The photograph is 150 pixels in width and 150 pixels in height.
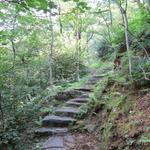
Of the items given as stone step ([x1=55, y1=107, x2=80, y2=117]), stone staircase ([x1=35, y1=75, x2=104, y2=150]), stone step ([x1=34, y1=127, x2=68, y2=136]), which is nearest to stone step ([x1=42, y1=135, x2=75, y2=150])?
stone staircase ([x1=35, y1=75, x2=104, y2=150])

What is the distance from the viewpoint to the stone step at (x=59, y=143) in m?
5.94

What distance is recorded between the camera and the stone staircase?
6.12 meters

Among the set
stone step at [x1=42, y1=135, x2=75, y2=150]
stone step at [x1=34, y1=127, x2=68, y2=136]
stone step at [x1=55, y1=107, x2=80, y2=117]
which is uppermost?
stone step at [x1=55, y1=107, x2=80, y2=117]

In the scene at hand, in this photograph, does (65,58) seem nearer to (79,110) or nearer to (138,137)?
(79,110)

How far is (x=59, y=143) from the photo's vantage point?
20.2 ft

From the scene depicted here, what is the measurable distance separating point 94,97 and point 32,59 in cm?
547

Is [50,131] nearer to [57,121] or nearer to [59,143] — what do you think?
[57,121]

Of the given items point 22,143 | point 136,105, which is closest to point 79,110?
point 22,143

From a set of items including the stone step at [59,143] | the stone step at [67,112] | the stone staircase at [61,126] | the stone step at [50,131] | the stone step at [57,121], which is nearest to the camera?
the stone step at [59,143]

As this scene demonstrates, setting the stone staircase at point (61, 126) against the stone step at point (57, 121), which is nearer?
the stone staircase at point (61, 126)

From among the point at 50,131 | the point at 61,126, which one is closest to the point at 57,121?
the point at 61,126

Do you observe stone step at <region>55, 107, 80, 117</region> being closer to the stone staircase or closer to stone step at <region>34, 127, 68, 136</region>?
the stone staircase

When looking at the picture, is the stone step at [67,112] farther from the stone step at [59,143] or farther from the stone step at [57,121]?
the stone step at [59,143]

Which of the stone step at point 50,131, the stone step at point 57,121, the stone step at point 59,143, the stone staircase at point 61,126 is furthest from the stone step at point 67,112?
the stone step at point 59,143
